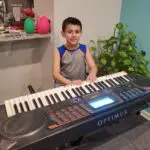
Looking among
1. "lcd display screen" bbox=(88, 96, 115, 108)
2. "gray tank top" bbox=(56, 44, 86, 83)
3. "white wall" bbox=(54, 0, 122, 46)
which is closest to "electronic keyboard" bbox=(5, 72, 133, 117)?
"lcd display screen" bbox=(88, 96, 115, 108)

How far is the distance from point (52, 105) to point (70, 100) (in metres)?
0.10

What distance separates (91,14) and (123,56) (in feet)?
1.78

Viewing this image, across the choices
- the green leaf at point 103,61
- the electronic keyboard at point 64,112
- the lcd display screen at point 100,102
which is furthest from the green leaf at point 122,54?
the lcd display screen at point 100,102

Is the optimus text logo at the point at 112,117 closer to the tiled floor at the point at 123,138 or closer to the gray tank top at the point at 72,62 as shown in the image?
the tiled floor at the point at 123,138

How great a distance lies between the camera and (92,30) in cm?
212

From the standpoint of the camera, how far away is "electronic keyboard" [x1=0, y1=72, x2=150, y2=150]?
81 centimetres

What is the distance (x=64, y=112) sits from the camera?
951 mm

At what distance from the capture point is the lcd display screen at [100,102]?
1.01m

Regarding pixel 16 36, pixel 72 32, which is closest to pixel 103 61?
pixel 72 32

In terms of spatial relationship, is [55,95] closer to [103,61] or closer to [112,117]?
[112,117]

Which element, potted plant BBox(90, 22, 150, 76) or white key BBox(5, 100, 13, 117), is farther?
potted plant BBox(90, 22, 150, 76)

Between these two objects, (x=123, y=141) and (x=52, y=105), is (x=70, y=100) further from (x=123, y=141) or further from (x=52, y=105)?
(x=123, y=141)

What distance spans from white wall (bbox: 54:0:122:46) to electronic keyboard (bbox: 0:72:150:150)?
0.85m

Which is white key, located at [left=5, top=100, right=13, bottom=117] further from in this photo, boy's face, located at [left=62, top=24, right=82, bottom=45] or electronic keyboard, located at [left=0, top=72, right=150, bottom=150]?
boy's face, located at [left=62, top=24, right=82, bottom=45]
